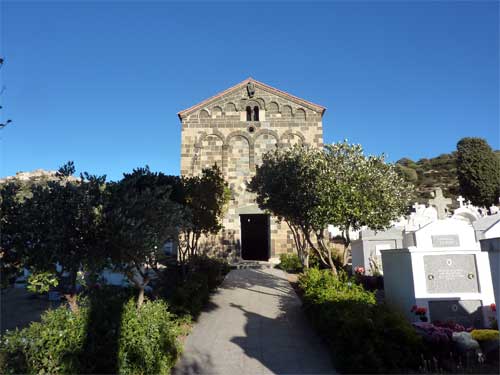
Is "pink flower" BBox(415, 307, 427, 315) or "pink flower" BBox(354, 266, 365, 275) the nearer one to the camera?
"pink flower" BBox(415, 307, 427, 315)

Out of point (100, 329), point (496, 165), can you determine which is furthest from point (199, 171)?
point (496, 165)

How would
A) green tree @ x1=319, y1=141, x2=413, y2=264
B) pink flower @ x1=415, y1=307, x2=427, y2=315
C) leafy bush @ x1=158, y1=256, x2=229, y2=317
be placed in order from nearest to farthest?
pink flower @ x1=415, y1=307, x2=427, y2=315, leafy bush @ x1=158, y1=256, x2=229, y2=317, green tree @ x1=319, y1=141, x2=413, y2=264

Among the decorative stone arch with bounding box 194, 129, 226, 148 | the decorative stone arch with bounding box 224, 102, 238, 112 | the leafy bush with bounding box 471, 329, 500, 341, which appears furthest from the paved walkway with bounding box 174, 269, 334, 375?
the decorative stone arch with bounding box 224, 102, 238, 112

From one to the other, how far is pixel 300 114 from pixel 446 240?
14.9 meters

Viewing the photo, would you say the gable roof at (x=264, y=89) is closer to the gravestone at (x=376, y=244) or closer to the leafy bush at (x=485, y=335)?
the gravestone at (x=376, y=244)

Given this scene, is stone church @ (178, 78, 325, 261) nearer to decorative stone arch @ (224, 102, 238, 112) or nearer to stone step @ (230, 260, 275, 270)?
decorative stone arch @ (224, 102, 238, 112)

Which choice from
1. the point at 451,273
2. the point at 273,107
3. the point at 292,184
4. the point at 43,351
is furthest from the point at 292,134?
the point at 43,351

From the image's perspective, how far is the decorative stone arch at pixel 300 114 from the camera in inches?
911

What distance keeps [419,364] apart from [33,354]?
24.1 ft

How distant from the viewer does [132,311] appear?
7.05 m

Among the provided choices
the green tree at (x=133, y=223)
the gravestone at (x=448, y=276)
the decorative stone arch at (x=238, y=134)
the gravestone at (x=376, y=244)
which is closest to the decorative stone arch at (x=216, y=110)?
the decorative stone arch at (x=238, y=134)

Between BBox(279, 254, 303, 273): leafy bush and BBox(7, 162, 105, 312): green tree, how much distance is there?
44.2 ft

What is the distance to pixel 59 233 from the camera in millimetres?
6559

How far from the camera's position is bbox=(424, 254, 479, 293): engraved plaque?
9664 millimetres
